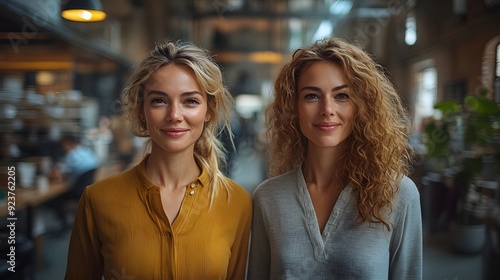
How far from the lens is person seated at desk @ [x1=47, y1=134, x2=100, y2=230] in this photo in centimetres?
307

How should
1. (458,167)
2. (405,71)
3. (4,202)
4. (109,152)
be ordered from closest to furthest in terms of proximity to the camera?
(4,202), (458,167), (405,71), (109,152)

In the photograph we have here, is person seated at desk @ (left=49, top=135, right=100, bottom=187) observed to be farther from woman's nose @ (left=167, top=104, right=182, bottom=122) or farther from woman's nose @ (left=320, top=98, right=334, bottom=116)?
woman's nose @ (left=320, top=98, right=334, bottom=116)

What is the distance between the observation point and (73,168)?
3240 millimetres

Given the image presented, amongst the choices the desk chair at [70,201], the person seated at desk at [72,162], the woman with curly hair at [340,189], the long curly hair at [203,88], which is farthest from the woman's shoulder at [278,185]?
the person seated at desk at [72,162]

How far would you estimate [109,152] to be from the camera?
3.60m

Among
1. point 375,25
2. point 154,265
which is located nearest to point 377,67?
point 154,265

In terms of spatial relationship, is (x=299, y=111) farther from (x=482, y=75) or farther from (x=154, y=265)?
(x=482, y=75)

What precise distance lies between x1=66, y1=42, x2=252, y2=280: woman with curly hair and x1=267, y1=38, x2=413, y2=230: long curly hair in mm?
249

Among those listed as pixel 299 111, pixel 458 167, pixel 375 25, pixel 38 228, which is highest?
pixel 375 25

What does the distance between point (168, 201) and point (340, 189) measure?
584 millimetres

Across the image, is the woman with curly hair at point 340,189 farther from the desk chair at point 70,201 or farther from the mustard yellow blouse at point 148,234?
the desk chair at point 70,201

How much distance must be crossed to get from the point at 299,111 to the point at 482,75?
1163 mm

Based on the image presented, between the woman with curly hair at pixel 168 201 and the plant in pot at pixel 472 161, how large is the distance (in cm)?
125

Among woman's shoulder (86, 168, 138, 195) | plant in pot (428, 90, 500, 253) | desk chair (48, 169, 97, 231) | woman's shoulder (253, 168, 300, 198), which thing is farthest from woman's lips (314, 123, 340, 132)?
desk chair (48, 169, 97, 231)
